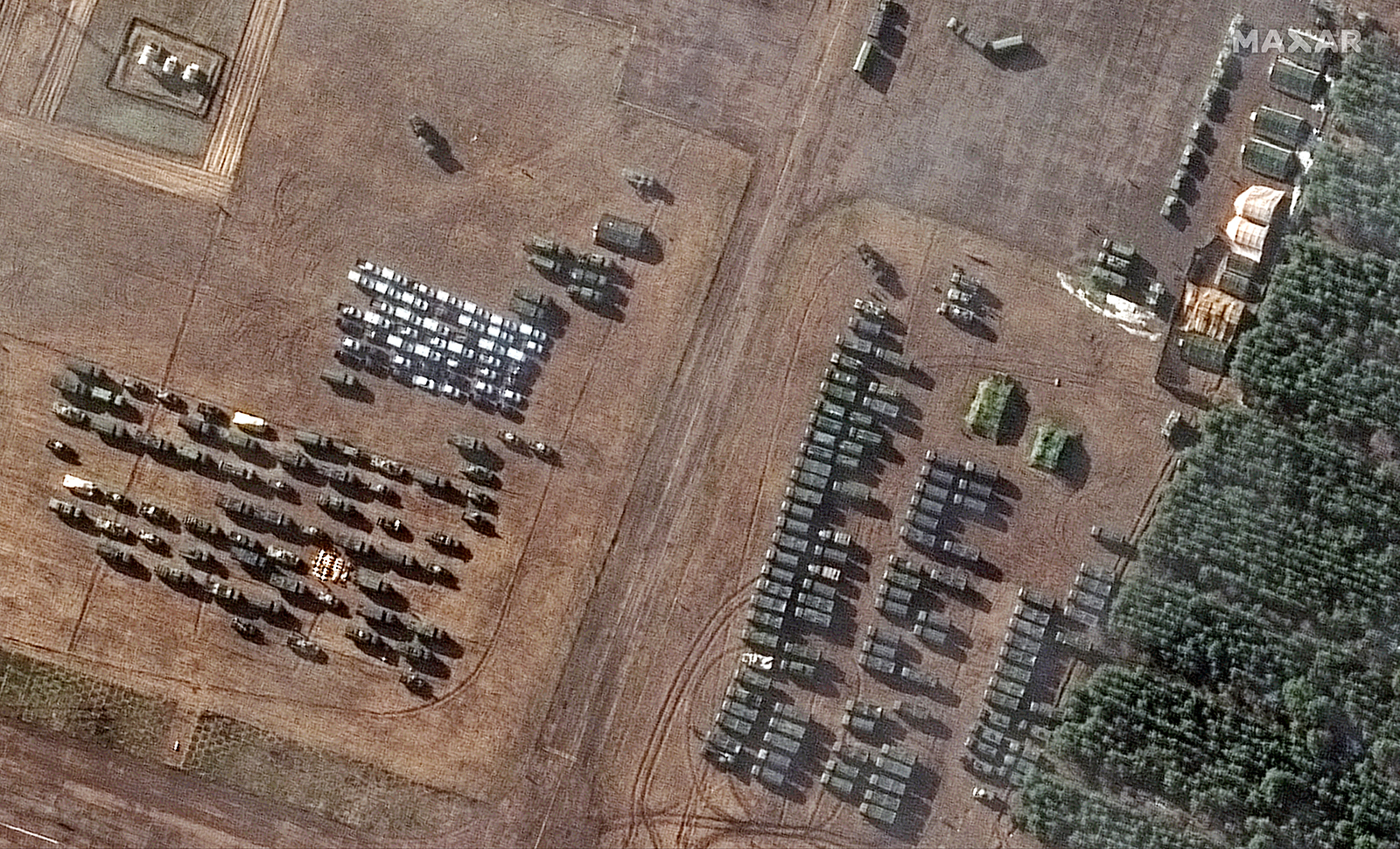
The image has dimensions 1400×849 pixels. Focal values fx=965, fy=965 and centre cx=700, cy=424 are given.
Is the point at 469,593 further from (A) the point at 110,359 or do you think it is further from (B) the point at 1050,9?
(B) the point at 1050,9

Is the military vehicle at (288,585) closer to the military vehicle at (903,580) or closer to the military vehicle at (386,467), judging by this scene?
the military vehicle at (386,467)

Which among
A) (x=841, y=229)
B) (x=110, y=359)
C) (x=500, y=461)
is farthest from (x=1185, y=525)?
(x=110, y=359)

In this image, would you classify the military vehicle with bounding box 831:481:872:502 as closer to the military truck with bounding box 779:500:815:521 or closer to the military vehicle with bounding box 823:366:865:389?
the military truck with bounding box 779:500:815:521

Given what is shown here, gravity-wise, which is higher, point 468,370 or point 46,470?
point 468,370

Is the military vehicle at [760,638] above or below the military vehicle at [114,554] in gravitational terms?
above

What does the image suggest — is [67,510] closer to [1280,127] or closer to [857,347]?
[857,347]

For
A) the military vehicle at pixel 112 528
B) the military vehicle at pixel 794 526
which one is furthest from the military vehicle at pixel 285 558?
the military vehicle at pixel 794 526

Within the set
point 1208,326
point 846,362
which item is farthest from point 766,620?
point 1208,326
